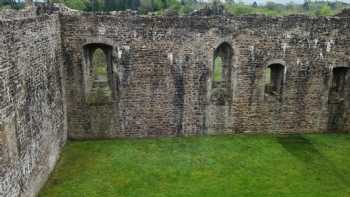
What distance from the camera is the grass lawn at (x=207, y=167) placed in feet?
34.8

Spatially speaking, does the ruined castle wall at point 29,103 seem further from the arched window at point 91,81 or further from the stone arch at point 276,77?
the stone arch at point 276,77

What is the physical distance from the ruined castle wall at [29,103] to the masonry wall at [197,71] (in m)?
1.47

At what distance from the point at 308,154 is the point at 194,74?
4.90m

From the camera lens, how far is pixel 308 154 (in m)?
13.0

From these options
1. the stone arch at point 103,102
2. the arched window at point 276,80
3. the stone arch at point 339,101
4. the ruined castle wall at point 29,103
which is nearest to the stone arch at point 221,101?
the arched window at point 276,80

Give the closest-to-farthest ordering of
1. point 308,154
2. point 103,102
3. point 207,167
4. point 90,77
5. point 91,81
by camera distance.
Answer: point 207,167 < point 308,154 < point 103,102 < point 90,77 < point 91,81

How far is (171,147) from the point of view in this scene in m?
13.5

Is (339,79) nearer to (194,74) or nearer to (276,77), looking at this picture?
(276,77)

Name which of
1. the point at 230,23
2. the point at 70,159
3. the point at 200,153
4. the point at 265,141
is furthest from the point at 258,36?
the point at 70,159

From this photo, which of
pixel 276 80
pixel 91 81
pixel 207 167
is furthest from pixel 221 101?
pixel 91 81

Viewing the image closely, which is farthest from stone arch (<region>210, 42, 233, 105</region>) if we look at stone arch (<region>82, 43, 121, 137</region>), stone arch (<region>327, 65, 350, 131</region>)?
stone arch (<region>327, 65, 350, 131</region>)

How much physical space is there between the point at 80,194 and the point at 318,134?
960 centimetres

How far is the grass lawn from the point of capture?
10.6m

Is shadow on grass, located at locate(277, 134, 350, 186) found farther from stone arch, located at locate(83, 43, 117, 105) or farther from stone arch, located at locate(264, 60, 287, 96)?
stone arch, located at locate(83, 43, 117, 105)
